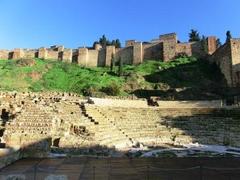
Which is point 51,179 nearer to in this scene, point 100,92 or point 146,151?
point 146,151

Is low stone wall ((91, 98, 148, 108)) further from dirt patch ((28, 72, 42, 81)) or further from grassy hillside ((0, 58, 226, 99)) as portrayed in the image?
dirt patch ((28, 72, 42, 81))

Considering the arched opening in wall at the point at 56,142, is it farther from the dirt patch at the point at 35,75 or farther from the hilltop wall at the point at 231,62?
the dirt patch at the point at 35,75

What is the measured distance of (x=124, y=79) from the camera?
3881 cm

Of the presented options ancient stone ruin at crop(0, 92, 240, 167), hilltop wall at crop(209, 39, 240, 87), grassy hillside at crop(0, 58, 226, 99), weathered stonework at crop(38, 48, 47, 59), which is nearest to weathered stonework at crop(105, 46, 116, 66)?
grassy hillside at crop(0, 58, 226, 99)

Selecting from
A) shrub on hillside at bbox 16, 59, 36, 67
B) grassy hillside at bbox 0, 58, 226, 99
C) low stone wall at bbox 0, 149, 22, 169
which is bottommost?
low stone wall at bbox 0, 149, 22, 169

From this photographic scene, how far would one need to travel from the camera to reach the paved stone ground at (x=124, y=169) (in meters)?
8.94

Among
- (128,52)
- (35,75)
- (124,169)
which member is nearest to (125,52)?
(128,52)

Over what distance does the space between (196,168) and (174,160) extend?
1.89 m

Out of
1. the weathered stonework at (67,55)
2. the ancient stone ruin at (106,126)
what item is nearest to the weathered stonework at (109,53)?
the weathered stonework at (67,55)

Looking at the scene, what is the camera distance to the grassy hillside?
3503 centimetres

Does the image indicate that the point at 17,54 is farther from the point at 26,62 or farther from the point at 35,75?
the point at 35,75

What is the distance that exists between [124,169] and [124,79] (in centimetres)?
2902

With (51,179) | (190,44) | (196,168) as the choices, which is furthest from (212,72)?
(51,179)

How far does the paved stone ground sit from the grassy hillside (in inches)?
831
